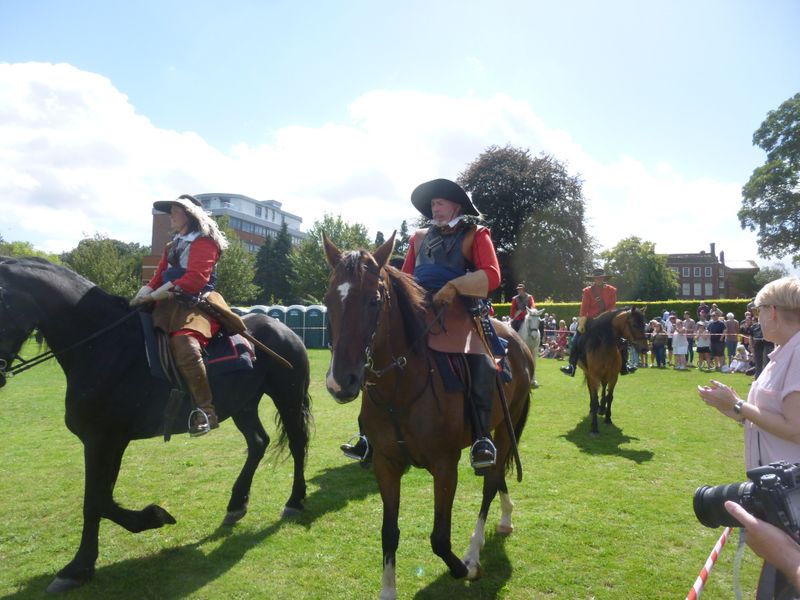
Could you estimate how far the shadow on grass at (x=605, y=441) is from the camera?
8.00 m

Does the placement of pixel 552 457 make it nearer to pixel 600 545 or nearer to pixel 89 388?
pixel 600 545

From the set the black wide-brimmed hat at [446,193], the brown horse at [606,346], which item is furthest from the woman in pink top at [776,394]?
the brown horse at [606,346]

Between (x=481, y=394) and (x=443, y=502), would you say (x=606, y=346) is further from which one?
(x=443, y=502)

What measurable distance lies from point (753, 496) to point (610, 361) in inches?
332

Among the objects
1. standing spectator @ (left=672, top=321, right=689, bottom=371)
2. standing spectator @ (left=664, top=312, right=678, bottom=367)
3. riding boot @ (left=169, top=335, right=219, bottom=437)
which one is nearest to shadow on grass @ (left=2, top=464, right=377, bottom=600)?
riding boot @ (left=169, top=335, right=219, bottom=437)

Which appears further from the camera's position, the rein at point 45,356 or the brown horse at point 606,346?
the brown horse at point 606,346

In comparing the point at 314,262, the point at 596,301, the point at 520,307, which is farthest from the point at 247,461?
the point at 314,262

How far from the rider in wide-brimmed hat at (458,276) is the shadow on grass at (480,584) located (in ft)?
2.89

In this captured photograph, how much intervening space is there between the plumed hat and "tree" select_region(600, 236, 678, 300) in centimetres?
7378

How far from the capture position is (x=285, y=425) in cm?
616

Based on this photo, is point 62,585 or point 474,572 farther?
point 474,572

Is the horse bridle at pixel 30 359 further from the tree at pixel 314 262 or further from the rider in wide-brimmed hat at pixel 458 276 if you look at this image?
the tree at pixel 314 262

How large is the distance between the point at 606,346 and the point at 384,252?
793 centimetres

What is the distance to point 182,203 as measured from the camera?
489 centimetres
